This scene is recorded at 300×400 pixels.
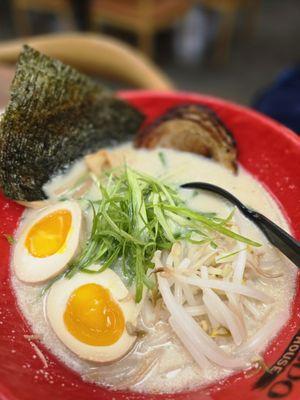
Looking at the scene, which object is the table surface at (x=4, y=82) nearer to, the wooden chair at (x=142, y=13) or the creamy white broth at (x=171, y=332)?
the creamy white broth at (x=171, y=332)

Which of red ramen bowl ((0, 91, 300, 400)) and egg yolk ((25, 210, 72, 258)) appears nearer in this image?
red ramen bowl ((0, 91, 300, 400))

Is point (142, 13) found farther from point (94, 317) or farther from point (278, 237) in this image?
point (94, 317)

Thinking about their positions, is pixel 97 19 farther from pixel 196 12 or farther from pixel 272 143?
pixel 272 143

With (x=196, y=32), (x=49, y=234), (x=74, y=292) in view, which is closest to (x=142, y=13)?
(x=196, y=32)

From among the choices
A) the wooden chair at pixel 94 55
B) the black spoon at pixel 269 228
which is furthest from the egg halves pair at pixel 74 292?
the wooden chair at pixel 94 55

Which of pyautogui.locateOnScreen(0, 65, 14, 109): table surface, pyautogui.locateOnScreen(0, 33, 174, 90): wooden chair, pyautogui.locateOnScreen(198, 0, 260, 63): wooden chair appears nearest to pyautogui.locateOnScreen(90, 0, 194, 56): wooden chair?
pyautogui.locateOnScreen(198, 0, 260, 63): wooden chair

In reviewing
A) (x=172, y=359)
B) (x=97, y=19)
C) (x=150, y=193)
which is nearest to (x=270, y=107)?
(x=150, y=193)

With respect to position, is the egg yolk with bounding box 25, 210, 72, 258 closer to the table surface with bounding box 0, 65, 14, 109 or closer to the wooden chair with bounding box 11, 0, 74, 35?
the table surface with bounding box 0, 65, 14, 109
